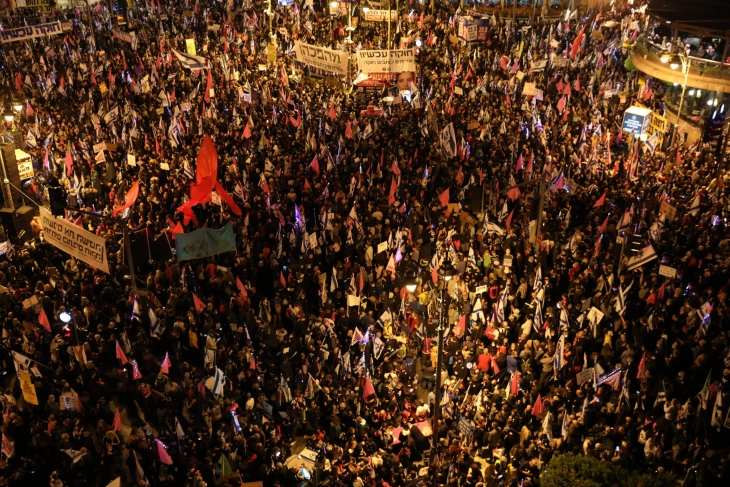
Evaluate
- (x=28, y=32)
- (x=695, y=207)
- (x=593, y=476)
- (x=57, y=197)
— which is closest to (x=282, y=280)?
(x=57, y=197)

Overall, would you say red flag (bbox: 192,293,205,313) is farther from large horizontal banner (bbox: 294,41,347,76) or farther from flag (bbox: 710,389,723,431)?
large horizontal banner (bbox: 294,41,347,76)

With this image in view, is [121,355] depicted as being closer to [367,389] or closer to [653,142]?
[367,389]

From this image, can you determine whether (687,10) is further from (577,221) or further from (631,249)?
(631,249)

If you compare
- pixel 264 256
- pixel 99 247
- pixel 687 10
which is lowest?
pixel 264 256

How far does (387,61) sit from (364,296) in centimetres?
1182

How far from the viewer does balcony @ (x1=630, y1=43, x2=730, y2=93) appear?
89.8 ft

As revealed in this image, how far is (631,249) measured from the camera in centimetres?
1800

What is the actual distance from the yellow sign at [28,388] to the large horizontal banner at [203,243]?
15.4 ft

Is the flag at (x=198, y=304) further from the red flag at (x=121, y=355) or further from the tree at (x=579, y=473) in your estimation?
the tree at (x=579, y=473)

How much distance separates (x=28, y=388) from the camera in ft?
42.0

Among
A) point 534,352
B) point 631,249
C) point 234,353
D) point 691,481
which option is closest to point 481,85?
point 631,249

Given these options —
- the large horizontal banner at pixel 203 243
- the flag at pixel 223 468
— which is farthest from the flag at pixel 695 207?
the flag at pixel 223 468

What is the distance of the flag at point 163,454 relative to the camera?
40.2ft

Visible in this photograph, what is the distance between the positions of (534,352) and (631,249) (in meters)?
4.73
